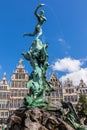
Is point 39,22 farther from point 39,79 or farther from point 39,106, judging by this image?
point 39,106

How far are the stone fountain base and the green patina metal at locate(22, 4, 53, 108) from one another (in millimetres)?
1257

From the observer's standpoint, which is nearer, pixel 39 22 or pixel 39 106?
pixel 39 106

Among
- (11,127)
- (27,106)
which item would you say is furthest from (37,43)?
(11,127)

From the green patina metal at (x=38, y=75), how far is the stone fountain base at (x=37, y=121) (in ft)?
4.13

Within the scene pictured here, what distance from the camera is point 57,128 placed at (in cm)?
1387

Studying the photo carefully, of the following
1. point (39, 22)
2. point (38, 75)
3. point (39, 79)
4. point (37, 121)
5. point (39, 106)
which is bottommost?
point (37, 121)

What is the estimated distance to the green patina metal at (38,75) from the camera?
624 inches

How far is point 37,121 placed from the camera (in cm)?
1388

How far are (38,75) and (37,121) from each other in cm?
414

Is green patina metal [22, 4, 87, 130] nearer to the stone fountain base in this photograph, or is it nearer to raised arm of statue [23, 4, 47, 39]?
raised arm of statue [23, 4, 47, 39]

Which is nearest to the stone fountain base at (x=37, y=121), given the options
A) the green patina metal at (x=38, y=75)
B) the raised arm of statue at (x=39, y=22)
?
the green patina metal at (x=38, y=75)

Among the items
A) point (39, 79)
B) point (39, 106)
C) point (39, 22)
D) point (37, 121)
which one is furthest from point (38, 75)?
point (39, 22)

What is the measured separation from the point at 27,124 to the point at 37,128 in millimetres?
612

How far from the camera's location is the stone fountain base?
44.9 ft
